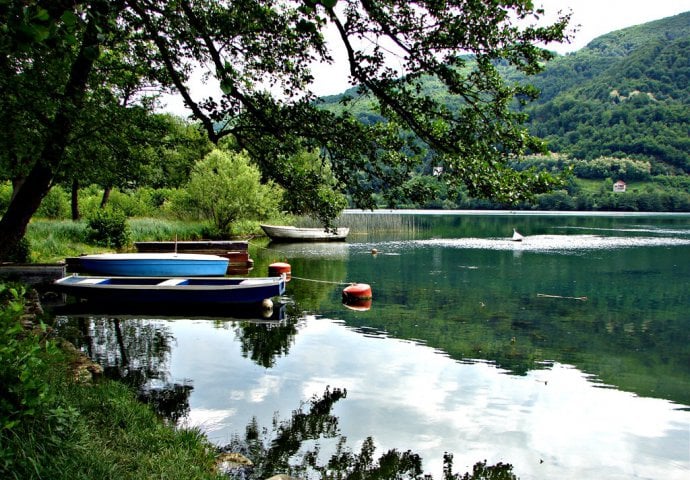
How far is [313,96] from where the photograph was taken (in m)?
9.45

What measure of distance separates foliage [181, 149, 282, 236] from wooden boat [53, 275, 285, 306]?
90.8 ft

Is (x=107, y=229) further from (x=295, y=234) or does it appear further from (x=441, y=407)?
(x=441, y=407)

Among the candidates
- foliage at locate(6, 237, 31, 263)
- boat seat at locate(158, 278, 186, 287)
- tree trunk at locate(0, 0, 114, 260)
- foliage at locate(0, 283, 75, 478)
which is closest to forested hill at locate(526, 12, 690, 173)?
boat seat at locate(158, 278, 186, 287)

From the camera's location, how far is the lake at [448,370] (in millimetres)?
9773

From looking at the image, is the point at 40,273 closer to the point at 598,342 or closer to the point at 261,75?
the point at 261,75

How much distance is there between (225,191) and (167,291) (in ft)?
94.7

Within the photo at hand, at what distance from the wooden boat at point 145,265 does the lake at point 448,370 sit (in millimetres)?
5523

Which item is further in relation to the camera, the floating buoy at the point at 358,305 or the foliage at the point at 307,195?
the floating buoy at the point at 358,305

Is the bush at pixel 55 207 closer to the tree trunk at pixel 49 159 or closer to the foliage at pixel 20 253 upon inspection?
the foliage at pixel 20 253

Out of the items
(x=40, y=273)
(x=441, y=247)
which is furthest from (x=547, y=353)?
(x=441, y=247)

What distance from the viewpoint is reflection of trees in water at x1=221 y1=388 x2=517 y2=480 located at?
27.1 ft

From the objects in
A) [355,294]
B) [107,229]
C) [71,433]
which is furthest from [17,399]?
[107,229]

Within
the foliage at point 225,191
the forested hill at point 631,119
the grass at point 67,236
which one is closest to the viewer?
the grass at point 67,236

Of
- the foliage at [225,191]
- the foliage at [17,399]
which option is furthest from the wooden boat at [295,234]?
the foliage at [17,399]
